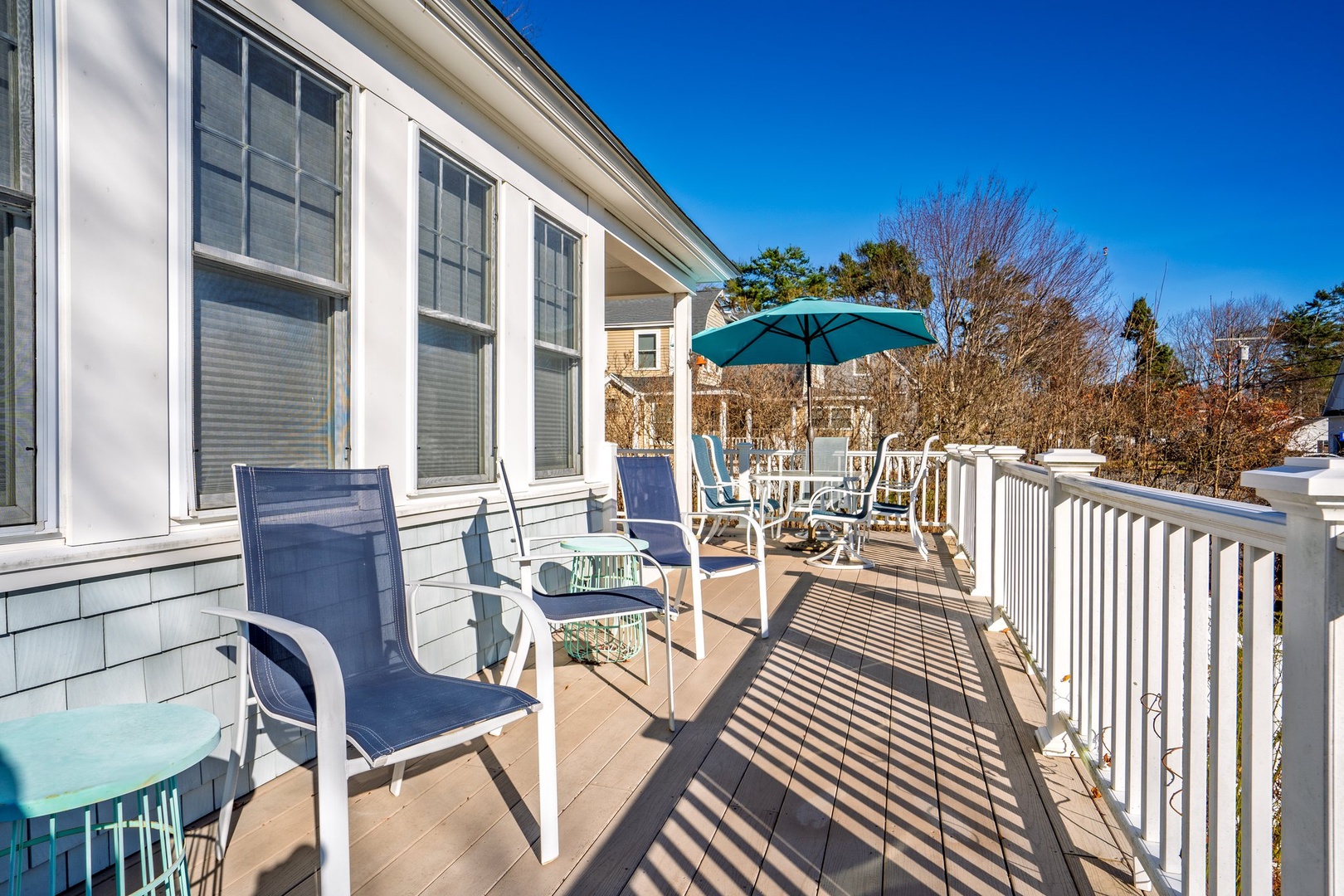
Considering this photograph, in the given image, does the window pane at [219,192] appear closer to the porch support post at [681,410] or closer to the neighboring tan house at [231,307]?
the neighboring tan house at [231,307]

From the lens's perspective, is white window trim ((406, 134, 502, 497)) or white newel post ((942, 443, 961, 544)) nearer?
white window trim ((406, 134, 502, 497))

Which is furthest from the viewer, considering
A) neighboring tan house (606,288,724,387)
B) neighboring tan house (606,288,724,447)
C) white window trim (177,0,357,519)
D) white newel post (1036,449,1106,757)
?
neighboring tan house (606,288,724,387)

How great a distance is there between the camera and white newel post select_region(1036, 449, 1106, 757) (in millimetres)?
2660

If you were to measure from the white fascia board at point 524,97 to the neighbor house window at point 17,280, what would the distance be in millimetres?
1353

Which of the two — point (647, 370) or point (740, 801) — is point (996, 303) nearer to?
point (647, 370)

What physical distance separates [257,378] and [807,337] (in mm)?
5374

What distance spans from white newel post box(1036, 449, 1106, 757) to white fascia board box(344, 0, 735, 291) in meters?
2.82

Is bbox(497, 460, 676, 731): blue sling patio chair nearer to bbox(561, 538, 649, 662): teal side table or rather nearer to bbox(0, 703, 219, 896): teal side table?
bbox(561, 538, 649, 662): teal side table

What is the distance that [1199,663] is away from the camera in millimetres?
1523

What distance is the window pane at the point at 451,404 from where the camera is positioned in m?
3.35

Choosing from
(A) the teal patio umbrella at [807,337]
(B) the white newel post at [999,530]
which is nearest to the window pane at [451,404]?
(B) the white newel post at [999,530]

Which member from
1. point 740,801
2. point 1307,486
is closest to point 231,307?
point 740,801

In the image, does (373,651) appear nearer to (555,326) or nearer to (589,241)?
(555,326)

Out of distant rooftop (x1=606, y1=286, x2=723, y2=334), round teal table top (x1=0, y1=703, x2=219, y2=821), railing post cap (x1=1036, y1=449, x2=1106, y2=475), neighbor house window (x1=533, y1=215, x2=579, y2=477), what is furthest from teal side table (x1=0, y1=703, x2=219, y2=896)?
distant rooftop (x1=606, y1=286, x2=723, y2=334)
